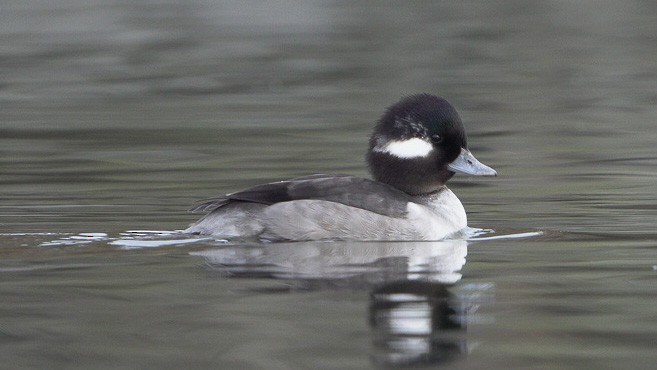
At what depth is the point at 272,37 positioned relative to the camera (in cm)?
2828

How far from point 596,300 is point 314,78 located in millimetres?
15222

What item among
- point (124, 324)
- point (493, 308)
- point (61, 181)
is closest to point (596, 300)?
point (493, 308)

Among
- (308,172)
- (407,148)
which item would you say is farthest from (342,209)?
(308,172)

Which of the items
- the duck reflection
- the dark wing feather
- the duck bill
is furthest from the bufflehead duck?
the duck bill

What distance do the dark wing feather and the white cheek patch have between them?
521 millimetres

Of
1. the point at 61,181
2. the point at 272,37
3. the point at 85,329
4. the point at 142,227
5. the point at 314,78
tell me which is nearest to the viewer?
the point at 85,329

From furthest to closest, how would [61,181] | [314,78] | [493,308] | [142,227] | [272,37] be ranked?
[272,37] → [314,78] → [61,181] → [142,227] → [493,308]

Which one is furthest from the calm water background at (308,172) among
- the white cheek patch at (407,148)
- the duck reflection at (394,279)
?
the white cheek patch at (407,148)

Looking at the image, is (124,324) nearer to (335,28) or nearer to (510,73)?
(510,73)

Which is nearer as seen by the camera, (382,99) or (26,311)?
(26,311)

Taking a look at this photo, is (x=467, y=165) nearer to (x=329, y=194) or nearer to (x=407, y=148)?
(x=407, y=148)

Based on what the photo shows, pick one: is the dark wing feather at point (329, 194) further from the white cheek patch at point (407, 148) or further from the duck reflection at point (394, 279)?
the white cheek patch at point (407, 148)

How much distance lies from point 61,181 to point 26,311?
5.51 m

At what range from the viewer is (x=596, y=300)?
7.24 metres
